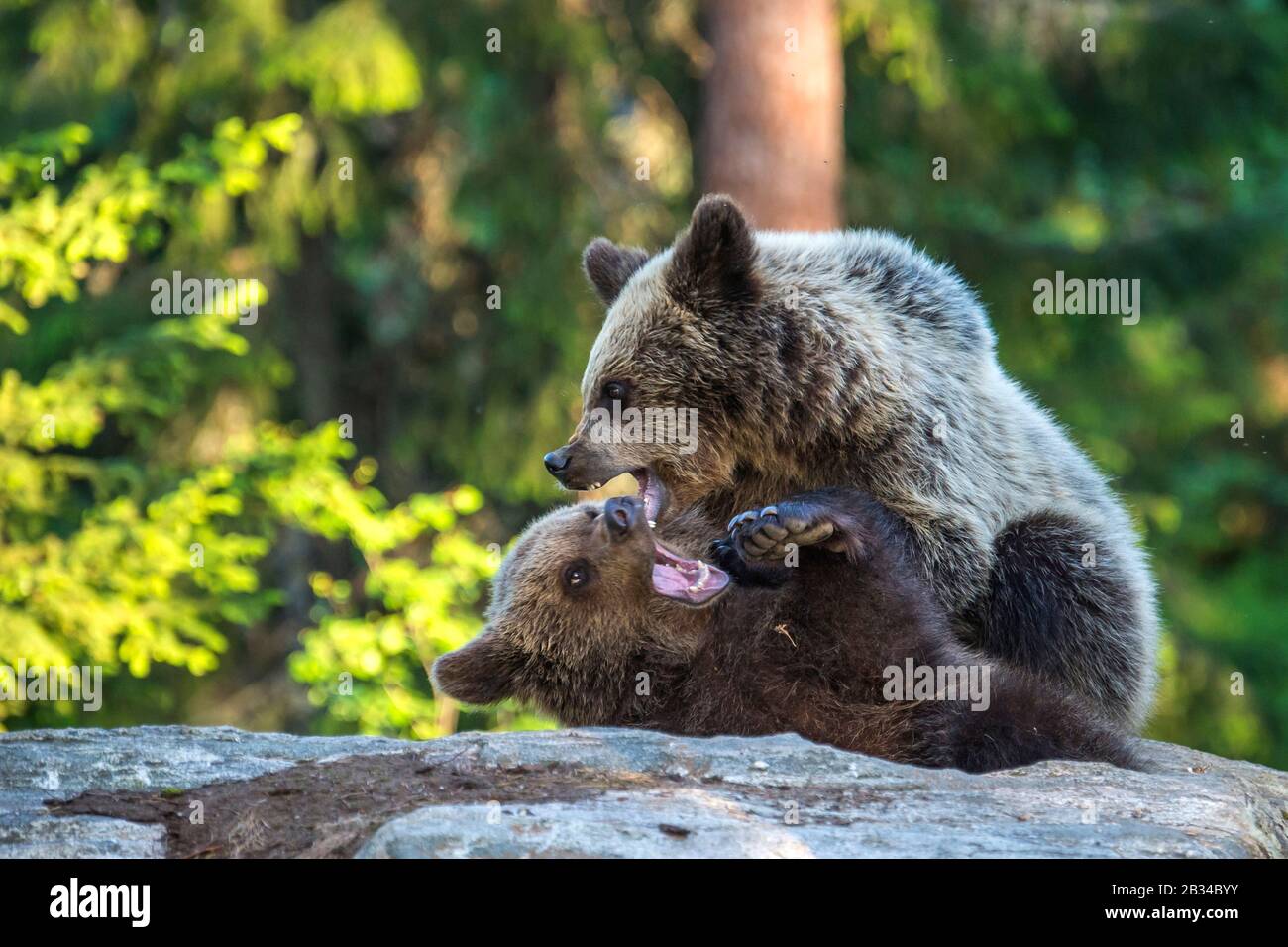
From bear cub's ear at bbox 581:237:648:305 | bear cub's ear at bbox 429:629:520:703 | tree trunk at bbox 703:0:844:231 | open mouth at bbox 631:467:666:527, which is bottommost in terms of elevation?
bear cub's ear at bbox 429:629:520:703

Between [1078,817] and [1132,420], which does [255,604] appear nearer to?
[1078,817]

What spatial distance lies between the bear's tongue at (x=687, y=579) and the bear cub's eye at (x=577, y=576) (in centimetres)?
23

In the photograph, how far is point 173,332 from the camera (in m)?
8.02

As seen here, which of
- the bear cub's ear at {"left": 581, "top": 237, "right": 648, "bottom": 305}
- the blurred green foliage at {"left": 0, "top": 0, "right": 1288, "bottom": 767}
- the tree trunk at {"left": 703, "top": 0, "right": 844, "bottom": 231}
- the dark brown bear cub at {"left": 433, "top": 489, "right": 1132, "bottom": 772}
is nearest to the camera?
the dark brown bear cub at {"left": 433, "top": 489, "right": 1132, "bottom": 772}

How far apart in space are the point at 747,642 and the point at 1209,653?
11163mm

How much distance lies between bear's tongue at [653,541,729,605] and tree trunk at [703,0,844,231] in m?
5.18

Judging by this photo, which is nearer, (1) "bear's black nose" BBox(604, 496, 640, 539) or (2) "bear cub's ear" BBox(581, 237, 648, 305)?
(1) "bear's black nose" BBox(604, 496, 640, 539)

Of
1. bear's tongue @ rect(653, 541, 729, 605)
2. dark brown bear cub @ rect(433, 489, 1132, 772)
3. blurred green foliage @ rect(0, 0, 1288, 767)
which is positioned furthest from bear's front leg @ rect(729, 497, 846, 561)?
blurred green foliage @ rect(0, 0, 1288, 767)

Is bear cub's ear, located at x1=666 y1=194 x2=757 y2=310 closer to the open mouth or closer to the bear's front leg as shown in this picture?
the open mouth

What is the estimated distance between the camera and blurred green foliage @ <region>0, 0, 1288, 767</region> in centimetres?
1027

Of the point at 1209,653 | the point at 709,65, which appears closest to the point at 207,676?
the point at 709,65

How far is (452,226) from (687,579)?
8.15 metres

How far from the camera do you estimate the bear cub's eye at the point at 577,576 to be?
510cm

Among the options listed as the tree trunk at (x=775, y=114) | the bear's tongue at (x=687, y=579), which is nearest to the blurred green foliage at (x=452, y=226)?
the tree trunk at (x=775, y=114)
